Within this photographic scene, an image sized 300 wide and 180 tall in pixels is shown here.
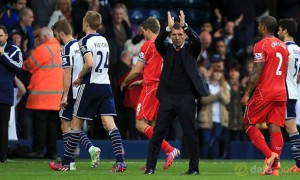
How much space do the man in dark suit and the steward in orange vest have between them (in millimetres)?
5778

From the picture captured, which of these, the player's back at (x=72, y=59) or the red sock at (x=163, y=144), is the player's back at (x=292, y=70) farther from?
the player's back at (x=72, y=59)

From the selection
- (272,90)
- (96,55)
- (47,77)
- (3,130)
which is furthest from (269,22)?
(47,77)

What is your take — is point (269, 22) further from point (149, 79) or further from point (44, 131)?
point (44, 131)

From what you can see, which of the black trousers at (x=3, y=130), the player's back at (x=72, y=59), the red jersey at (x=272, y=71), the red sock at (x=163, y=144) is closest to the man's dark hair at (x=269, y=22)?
the red jersey at (x=272, y=71)

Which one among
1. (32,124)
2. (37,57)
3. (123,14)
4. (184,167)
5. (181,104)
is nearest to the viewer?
(181,104)

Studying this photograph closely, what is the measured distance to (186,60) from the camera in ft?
52.0

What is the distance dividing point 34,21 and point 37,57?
341cm

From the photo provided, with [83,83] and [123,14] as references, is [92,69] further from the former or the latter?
[123,14]

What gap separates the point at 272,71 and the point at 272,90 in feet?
0.99

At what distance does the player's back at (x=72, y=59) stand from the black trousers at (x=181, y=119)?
6.81 ft

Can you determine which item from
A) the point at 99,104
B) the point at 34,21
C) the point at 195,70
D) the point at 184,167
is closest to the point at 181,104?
the point at 195,70

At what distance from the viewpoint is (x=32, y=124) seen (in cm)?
2322

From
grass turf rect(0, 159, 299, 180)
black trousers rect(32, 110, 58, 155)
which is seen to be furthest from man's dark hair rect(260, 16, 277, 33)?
black trousers rect(32, 110, 58, 155)

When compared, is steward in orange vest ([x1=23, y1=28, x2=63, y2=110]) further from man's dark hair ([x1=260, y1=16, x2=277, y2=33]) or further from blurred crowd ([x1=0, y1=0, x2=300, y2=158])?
man's dark hair ([x1=260, y1=16, x2=277, y2=33])
